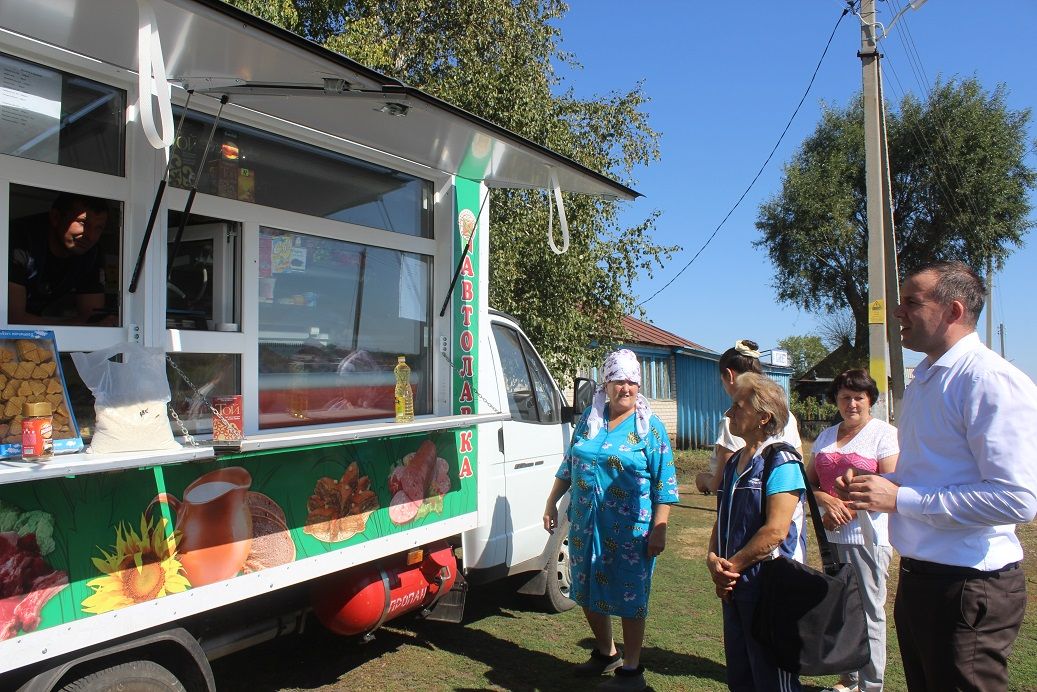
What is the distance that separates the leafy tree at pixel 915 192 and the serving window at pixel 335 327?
22.3 meters

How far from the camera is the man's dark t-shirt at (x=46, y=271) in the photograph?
2.87 metres

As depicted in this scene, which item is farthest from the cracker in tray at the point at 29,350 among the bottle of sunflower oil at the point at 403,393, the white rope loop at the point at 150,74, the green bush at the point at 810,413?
the green bush at the point at 810,413

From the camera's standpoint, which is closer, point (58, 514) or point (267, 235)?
point (58, 514)

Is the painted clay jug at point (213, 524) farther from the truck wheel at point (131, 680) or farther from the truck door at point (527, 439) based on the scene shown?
the truck door at point (527, 439)

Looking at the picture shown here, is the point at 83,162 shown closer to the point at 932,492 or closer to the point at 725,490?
the point at 725,490

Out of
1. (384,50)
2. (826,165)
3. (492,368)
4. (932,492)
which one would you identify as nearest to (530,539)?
(492,368)

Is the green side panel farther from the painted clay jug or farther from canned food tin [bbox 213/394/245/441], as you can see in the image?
canned food tin [bbox 213/394/245/441]

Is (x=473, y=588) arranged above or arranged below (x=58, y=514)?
below

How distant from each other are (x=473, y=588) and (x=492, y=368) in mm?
2216

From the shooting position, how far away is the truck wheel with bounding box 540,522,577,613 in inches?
219

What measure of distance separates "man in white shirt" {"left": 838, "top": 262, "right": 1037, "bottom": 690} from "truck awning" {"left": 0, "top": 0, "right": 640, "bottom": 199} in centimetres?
201

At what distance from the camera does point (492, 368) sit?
4887mm

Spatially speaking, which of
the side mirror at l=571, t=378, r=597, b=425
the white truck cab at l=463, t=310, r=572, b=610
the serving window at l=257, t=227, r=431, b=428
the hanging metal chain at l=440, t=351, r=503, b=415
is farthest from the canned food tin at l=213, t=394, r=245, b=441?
the side mirror at l=571, t=378, r=597, b=425

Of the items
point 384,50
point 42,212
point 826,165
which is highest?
point 826,165
